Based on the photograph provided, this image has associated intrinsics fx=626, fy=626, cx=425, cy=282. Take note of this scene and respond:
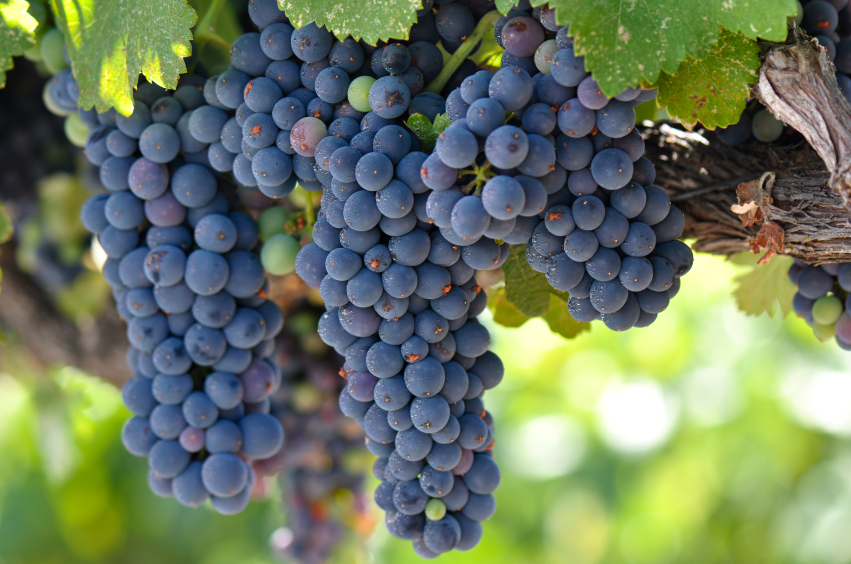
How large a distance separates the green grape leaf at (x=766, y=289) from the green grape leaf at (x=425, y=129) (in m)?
0.47

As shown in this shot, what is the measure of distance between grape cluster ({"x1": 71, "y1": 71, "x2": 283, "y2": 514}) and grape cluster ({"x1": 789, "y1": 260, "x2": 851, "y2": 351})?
1.96 ft

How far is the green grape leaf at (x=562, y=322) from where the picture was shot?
72 cm

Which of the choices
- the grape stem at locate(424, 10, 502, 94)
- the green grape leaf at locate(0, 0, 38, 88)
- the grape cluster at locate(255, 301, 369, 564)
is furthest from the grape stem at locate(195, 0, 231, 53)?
the grape cluster at locate(255, 301, 369, 564)

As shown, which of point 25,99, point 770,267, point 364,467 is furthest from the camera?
point 364,467

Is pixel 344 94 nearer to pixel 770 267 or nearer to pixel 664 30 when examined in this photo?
pixel 664 30

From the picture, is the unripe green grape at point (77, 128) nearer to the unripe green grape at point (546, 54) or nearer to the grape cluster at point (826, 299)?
the unripe green grape at point (546, 54)

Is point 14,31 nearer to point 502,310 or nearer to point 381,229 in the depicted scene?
point 381,229

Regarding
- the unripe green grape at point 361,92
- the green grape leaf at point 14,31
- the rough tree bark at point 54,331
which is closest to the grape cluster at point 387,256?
the unripe green grape at point 361,92

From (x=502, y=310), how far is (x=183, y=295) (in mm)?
381

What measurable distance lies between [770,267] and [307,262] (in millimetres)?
585

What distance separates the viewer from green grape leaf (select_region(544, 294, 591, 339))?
2.37 feet

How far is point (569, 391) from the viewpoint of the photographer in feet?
10.7

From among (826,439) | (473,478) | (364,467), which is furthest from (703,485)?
(473,478)

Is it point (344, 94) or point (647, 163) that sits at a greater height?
point (647, 163)
